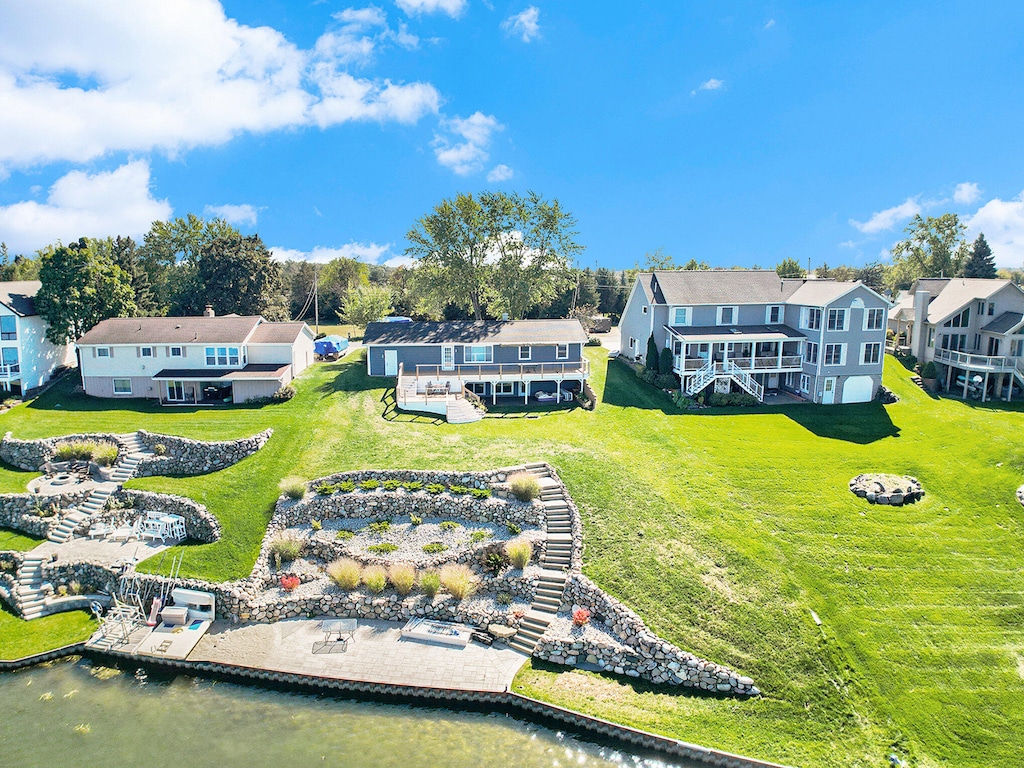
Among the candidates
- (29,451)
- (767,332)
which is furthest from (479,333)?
(29,451)

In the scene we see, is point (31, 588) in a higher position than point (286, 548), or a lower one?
lower

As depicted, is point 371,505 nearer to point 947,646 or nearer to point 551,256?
point 947,646

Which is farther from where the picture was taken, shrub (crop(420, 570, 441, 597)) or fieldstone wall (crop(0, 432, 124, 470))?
fieldstone wall (crop(0, 432, 124, 470))

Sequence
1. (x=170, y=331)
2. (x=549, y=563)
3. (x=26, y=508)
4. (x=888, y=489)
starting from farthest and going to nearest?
1. (x=170, y=331)
2. (x=26, y=508)
3. (x=888, y=489)
4. (x=549, y=563)

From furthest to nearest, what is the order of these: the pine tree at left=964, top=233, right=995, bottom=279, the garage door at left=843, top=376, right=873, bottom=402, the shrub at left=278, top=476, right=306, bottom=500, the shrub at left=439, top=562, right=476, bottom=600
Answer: the pine tree at left=964, top=233, right=995, bottom=279 → the garage door at left=843, top=376, right=873, bottom=402 → the shrub at left=278, top=476, right=306, bottom=500 → the shrub at left=439, top=562, right=476, bottom=600

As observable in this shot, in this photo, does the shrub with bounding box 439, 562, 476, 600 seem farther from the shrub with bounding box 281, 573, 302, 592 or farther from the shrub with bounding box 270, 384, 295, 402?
the shrub with bounding box 270, 384, 295, 402

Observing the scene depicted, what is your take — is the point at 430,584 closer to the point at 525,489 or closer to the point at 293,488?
the point at 525,489

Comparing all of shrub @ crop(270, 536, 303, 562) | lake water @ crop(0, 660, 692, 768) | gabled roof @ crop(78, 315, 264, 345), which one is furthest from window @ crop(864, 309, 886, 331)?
gabled roof @ crop(78, 315, 264, 345)

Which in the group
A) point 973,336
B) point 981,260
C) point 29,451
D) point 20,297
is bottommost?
point 29,451
